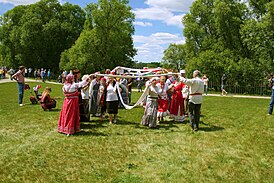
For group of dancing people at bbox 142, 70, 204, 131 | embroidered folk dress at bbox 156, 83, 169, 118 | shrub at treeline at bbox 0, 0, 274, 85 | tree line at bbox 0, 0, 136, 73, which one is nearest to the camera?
group of dancing people at bbox 142, 70, 204, 131

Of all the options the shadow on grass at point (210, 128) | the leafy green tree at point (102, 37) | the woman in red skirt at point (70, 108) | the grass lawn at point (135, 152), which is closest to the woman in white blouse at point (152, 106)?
the grass lawn at point (135, 152)

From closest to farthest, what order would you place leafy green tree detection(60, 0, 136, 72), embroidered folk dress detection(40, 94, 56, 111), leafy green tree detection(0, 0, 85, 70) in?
embroidered folk dress detection(40, 94, 56, 111) < leafy green tree detection(60, 0, 136, 72) < leafy green tree detection(0, 0, 85, 70)

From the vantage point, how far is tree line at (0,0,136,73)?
37812 millimetres

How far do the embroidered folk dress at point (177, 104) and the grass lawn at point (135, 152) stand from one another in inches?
20.2

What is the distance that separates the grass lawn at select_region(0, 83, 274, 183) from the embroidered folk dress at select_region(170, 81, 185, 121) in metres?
0.51

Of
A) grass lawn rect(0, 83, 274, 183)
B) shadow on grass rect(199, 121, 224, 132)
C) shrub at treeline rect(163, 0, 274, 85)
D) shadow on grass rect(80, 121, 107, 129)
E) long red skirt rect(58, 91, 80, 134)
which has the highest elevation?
shrub at treeline rect(163, 0, 274, 85)

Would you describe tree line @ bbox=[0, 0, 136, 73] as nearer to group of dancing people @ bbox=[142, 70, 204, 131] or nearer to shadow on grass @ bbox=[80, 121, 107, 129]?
group of dancing people @ bbox=[142, 70, 204, 131]

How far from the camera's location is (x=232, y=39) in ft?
104

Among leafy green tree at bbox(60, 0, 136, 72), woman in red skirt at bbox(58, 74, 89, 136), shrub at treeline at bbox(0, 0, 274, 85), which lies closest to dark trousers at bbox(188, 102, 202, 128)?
woman in red skirt at bbox(58, 74, 89, 136)

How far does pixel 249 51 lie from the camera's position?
31609 millimetres

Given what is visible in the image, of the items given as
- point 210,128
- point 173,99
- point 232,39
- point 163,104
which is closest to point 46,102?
point 163,104

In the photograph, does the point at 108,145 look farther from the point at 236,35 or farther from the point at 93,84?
the point at 236,35

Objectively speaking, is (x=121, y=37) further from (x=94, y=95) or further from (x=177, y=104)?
(x=177, y=104)

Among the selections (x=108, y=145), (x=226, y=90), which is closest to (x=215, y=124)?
(x=108, y=145)
